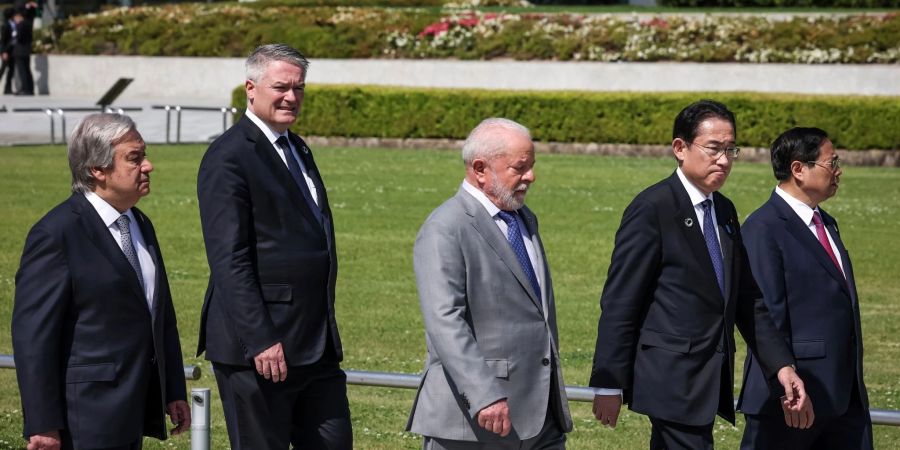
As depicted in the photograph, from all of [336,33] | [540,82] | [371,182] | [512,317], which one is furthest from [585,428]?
[336,33]

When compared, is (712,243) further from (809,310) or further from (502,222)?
(502,222)

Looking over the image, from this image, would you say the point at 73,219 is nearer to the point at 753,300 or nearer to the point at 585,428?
the point at 753,300

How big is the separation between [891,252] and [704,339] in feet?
30.9

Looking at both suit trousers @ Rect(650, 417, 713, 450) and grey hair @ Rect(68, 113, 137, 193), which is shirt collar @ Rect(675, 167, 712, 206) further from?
grey hair @ Rect(68, 113, 137, 193)

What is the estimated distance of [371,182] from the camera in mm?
19016

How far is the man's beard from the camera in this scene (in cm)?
487

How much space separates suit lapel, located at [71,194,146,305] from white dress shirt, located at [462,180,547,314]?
118 cm

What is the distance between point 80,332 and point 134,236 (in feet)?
1.34

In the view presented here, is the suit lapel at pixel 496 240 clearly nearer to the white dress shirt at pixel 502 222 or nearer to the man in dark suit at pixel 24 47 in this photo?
the white dress shirt at pixel 502 222

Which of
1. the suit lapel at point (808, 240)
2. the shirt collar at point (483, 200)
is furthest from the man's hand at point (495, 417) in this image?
the suit lapel at point (808, 240)

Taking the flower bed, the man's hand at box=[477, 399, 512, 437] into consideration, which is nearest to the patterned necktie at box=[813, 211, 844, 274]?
the man's hand at box=[477, 399, 512, 437]

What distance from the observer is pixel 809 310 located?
585 cm

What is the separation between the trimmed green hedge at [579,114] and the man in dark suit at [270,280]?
60.8 ft

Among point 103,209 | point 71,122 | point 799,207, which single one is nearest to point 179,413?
point 103,209
